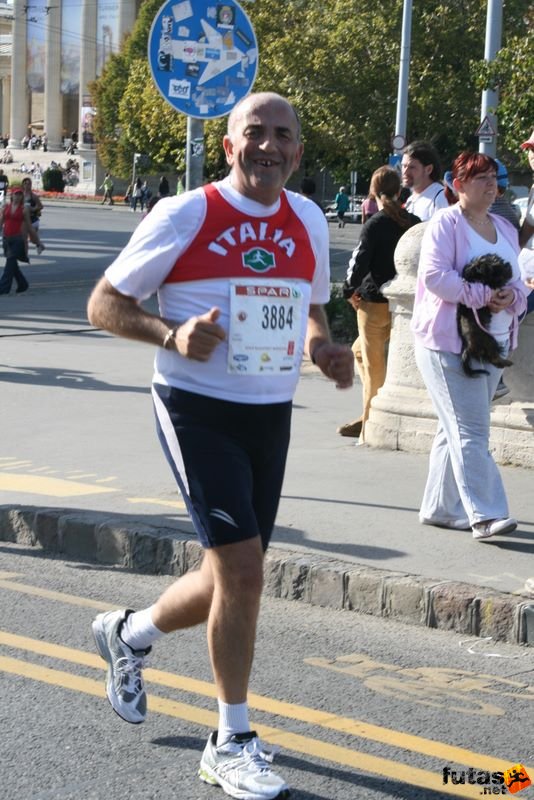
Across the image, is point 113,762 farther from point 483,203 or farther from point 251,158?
point 483,203

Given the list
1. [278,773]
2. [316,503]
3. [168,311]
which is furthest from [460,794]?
[316,503]

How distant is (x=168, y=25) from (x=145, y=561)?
3.29 meters

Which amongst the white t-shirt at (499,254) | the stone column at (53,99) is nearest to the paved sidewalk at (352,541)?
the white t-shirt at (499,254)

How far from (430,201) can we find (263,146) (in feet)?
18.8

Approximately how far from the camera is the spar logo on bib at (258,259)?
14.5ft

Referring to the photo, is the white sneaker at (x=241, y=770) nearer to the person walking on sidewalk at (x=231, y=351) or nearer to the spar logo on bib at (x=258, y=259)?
the person walking on sidewalk at (x=231, y=351)

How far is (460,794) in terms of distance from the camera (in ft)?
14.3

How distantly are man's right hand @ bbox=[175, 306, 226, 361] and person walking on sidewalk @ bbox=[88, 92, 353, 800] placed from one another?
10cm

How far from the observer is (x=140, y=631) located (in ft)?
15.9

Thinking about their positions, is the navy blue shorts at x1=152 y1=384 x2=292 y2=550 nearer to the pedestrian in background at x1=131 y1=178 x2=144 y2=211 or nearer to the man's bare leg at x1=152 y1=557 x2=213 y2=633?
the man's bare leg at x1=152 y1=557 x2=213 y2=633

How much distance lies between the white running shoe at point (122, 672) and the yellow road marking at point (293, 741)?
264 mm

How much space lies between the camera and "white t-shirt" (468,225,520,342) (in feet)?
23.6

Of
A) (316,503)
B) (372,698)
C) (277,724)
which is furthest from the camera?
(316,503)

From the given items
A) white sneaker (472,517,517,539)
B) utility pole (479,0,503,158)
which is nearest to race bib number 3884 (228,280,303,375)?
white sneaker (472,517,517,539)
